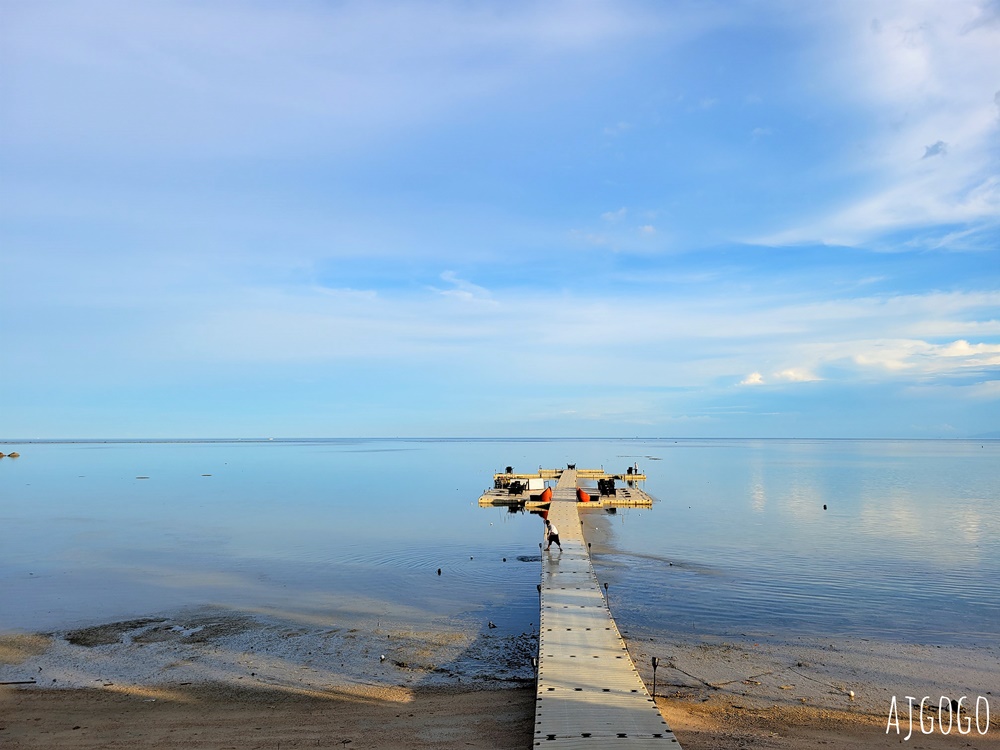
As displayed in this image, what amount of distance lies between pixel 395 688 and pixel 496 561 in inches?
634

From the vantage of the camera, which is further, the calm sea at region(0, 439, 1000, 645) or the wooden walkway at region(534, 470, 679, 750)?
the calm sea at region(0, 439, 1000, 645)

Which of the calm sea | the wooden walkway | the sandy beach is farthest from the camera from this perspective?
the calm sea

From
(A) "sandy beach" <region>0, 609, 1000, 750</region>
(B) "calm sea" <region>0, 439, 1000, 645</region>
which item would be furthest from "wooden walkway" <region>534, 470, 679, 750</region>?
(B) "calm sea" <region>0, 439, 1000, 645</region>

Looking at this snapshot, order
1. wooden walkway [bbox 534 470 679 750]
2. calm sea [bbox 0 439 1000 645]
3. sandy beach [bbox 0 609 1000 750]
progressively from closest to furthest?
wooden walkway [bbox 534 470 679 750]
sandy beach [bbox 0 609 1000 750]
calm sea [bbox 0 439 1000 645]

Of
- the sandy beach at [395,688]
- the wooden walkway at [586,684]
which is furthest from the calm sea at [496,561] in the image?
the wooden walkway at [586,684]

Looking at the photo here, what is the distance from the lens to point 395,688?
604 inches

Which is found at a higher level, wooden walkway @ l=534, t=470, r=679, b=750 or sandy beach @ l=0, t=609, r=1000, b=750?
wooden walkway @ l=534, t=470, r=679, b=750

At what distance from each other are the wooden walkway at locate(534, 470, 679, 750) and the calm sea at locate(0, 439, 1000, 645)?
3469mm

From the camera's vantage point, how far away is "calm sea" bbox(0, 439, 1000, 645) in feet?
71.3

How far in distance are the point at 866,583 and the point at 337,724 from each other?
866 inches

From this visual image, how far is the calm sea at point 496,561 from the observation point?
→ 2172 centimetres

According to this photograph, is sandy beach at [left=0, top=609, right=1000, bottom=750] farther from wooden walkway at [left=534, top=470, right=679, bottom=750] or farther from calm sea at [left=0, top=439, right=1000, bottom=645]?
calm sea at [left=0, top=439, right=1000, bottom=645]

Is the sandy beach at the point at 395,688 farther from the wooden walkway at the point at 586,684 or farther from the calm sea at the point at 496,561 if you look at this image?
the calm sea at the point at 496,561

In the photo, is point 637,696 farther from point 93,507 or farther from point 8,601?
point 93,507
